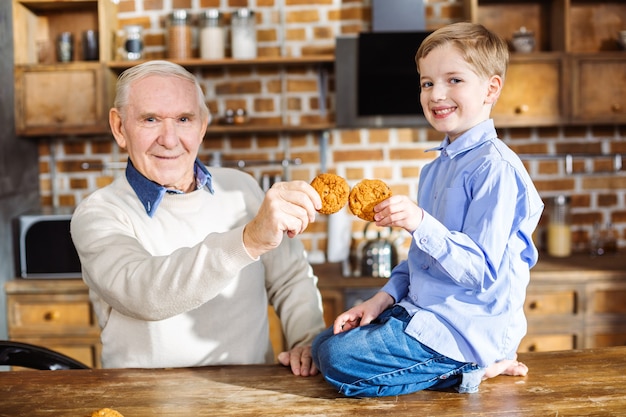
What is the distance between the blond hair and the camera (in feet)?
4.99

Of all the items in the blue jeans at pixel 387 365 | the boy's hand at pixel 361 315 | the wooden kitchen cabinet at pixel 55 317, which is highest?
the boy's hand at pixel 361 315

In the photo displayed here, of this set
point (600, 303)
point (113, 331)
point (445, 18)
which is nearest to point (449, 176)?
point (113, 331)

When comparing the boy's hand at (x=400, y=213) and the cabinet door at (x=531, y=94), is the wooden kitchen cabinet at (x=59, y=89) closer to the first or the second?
the cabinet door at (x=531, y=94)

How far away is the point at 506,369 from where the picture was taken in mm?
1558

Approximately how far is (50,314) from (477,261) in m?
2.59

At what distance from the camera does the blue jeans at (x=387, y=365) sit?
1433 mm

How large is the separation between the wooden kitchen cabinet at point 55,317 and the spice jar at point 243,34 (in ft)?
4.54

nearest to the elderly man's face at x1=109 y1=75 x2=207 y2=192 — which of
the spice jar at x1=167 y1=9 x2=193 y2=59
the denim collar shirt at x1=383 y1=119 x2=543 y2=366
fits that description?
the denim collar shirt at x1=383 y1=119 x2=543 y2=366

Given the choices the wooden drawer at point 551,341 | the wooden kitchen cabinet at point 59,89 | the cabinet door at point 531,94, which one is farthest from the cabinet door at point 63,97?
the wooden drawer at point 551,341

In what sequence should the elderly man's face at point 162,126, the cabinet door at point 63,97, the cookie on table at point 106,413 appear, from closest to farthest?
A: 1. the cookie on table at point 106,413
2. the elderly man's face at point 162,126
3. the cabinet door at point 63,97

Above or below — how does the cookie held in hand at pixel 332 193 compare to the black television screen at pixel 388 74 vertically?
below

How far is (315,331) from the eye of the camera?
1.89 m

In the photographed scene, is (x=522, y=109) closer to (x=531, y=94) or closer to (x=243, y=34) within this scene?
(x=531, y=94)

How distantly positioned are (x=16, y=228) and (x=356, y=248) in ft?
5.72
